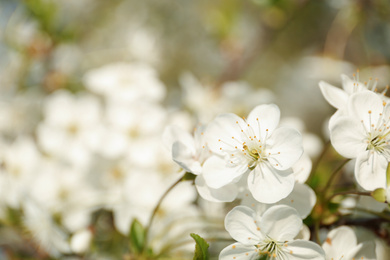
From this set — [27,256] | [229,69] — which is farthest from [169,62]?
[27,256]

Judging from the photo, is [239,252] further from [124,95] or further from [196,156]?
[124,95]

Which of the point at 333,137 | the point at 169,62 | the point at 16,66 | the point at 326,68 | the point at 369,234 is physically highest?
the point at 169,62

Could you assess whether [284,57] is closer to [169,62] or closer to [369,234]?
[169,62]

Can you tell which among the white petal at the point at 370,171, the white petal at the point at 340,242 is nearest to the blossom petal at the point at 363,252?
the white petal at the point at 340,242

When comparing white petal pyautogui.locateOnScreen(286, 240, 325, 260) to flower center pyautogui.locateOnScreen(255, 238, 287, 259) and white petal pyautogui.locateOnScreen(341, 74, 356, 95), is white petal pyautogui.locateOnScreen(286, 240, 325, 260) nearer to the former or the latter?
flower center pyautogui.locateOnScreen(255, 238, 287, 259)

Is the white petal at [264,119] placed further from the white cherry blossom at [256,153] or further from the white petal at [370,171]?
the white petal at [370,171]
